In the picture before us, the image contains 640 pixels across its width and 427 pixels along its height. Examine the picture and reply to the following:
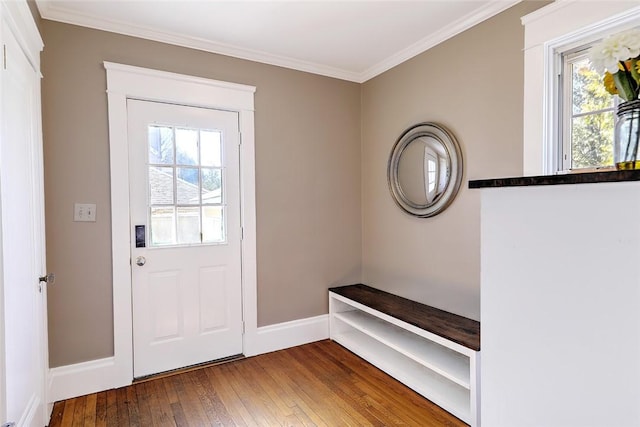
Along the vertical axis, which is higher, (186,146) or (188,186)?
(186,146)

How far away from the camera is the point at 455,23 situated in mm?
2406

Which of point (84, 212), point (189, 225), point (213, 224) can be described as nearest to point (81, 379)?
point (84, 212)

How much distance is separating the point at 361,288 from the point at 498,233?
2402mm

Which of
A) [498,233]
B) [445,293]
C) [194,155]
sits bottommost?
[445,293]

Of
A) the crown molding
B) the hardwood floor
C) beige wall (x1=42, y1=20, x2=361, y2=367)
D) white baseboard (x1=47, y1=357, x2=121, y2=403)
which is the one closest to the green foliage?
the crown molding

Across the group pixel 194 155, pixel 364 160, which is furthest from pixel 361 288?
pixel 194 155

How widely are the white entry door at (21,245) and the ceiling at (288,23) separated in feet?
2.32

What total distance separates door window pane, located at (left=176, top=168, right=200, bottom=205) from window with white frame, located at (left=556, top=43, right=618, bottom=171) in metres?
2.40

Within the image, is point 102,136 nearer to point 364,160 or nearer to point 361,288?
point 364,160

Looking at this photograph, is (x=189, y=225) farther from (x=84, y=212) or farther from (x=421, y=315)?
(x=421, y=315)

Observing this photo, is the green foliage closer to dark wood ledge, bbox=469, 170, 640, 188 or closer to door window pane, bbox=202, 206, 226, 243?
dark wood ledge, bbox=469, 170, 640, 188

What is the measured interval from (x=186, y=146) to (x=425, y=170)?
1841 millimetres

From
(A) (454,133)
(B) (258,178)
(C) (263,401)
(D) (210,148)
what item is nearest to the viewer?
(C) (263,401)

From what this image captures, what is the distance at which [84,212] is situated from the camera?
2338 mm
